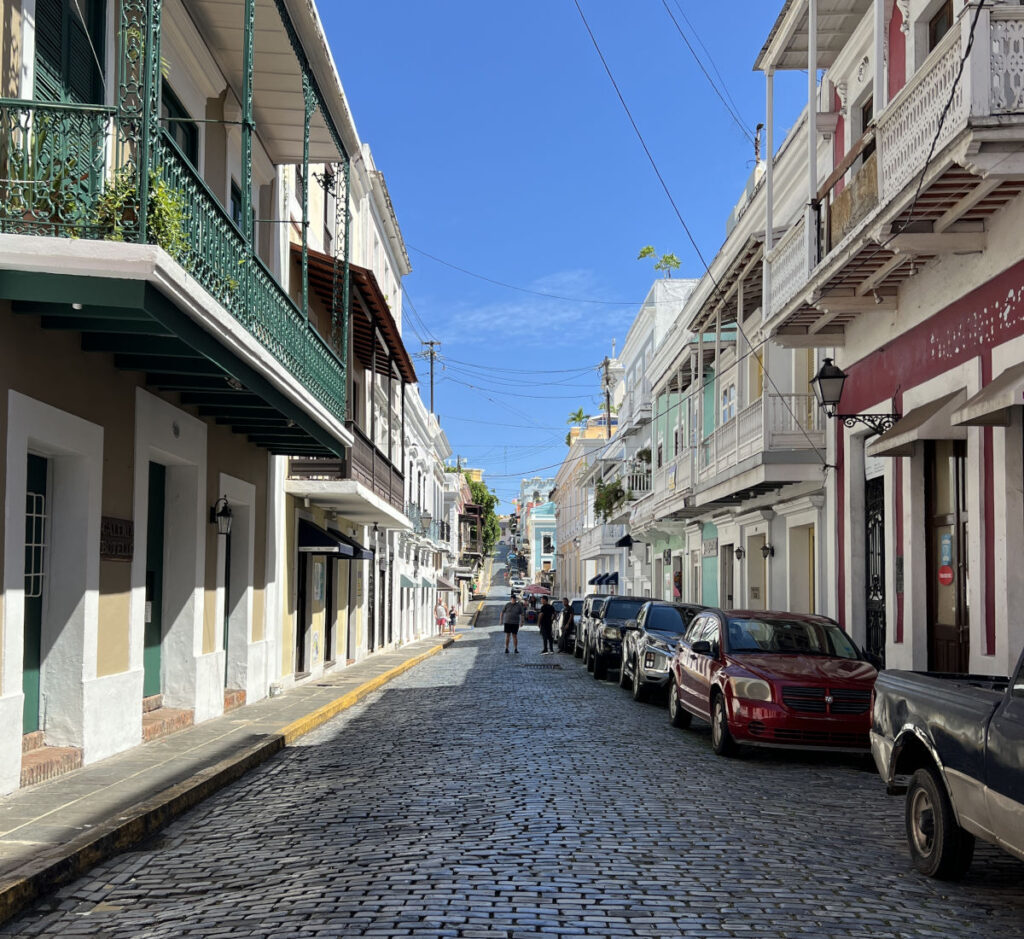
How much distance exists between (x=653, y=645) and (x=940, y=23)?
8.98 m

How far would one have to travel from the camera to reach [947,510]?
42.2 ft

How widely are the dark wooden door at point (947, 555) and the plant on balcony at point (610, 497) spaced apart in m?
27.2

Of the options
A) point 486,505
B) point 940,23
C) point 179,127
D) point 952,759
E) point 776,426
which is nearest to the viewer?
point 952,759

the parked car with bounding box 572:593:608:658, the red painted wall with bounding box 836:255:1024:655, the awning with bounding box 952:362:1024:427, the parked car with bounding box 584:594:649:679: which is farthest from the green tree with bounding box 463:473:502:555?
the awning with bounding box 952:362:1024:427

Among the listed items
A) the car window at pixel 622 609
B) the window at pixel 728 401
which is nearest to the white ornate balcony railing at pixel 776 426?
the car window at pixel 622 609

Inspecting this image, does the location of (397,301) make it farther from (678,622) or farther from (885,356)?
(885,356)

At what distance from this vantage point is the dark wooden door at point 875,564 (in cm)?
1500

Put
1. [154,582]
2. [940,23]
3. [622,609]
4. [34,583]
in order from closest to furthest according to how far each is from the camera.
Result: 1. [34,583]
2. [154,582]
3. [940,23]
4. [622,609]

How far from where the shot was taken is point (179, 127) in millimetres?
12336

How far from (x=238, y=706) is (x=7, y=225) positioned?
870 centimetres

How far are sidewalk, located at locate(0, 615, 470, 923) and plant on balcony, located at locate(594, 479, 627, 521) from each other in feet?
89.9

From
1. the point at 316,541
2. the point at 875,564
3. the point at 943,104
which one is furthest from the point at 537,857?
the point at 316,541

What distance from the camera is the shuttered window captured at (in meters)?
8.74

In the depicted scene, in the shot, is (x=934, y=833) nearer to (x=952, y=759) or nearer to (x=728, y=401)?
(x=952, y=759)
